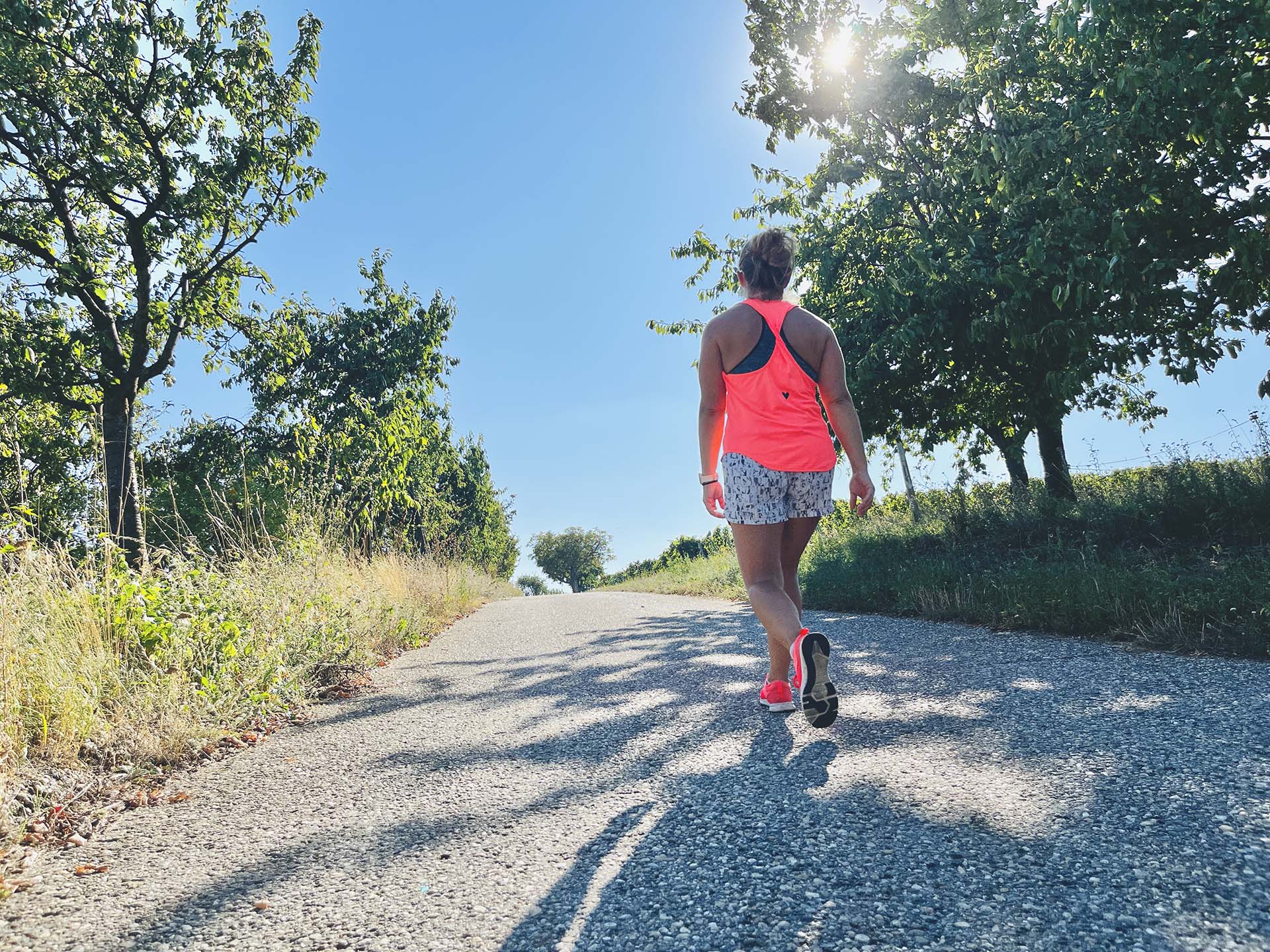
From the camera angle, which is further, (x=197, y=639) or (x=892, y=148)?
(x=892, y=148)

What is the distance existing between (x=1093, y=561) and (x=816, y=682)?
4.03 metres

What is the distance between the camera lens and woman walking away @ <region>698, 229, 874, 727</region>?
3027mm

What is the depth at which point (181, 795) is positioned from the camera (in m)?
2.73

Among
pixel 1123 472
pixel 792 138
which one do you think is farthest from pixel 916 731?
pixel 792 138

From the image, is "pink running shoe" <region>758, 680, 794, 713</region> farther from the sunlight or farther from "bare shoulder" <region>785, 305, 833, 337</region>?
the sunlight

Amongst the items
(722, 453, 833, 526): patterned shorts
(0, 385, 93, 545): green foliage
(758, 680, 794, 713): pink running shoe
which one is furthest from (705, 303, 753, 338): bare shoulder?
(0, 385, 93, 545): green foliage

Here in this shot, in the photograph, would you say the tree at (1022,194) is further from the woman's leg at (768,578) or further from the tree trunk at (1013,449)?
the woman's leg at (768,578)

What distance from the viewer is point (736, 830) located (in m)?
2.02

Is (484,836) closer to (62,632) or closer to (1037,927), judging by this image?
(1037,927)

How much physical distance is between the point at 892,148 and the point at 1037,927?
37.3 ft

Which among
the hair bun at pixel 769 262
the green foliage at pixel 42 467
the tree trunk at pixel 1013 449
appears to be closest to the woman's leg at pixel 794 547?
the hair bun at pixel 769 262

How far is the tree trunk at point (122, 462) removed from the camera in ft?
24.7

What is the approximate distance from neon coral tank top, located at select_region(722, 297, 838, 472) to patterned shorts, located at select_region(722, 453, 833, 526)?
0.12 feet

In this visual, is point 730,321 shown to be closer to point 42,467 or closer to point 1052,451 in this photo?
point 1052,451
